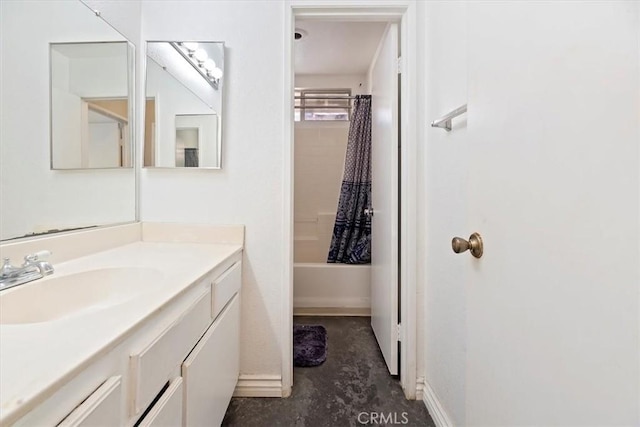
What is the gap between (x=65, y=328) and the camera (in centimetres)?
52

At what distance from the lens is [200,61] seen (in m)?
1.45

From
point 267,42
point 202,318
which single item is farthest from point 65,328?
point 267,42

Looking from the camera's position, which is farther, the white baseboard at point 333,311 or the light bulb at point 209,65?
the white baseboard at point 333,311

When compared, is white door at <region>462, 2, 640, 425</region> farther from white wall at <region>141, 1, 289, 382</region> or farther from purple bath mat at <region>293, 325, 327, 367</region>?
purple bath mat at <region>293, 325, 327, 367</region>

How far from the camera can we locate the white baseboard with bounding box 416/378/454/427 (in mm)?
1214

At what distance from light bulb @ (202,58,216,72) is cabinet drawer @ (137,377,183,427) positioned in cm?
139

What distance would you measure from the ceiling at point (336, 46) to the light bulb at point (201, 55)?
81cm

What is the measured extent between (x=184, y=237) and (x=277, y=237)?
19.0 inches

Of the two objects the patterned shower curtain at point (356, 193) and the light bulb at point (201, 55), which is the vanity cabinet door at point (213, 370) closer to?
the light bulb at point (201, 55)

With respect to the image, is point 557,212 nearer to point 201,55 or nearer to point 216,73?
point 216,73

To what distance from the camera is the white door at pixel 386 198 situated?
155 centimetres

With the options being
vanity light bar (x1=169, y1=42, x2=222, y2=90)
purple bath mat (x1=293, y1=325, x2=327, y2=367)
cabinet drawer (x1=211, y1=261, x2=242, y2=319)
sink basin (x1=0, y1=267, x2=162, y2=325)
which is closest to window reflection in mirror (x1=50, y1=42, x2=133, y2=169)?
vanity light bar (x1=169, y1=42, x2=222, y2=90)

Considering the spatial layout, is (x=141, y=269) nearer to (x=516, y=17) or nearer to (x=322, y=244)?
(x=516, y=17)

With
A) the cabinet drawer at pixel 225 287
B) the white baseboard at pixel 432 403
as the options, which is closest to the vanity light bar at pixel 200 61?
the cabinet drawer at pixel 225 287
